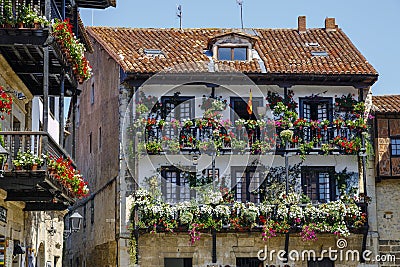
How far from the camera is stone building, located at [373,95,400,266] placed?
29.2 metres

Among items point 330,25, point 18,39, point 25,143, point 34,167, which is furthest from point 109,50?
point 34,167

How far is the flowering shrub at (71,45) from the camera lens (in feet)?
56.0

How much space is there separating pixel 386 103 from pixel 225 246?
762 cm

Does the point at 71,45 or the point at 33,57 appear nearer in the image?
the point at 71,45

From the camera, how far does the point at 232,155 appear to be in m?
29.3

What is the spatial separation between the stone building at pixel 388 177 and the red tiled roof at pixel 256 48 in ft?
5.56

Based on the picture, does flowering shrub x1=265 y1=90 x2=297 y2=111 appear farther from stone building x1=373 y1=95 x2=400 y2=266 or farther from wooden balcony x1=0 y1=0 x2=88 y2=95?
wooden balcony x1=0 y1=0 x2=88 y2=95

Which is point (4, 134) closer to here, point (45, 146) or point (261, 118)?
point (45, 146)

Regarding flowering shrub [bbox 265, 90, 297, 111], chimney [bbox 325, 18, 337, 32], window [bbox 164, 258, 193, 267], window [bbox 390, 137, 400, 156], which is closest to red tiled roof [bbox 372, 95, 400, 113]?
window [bbox 390, 137, 400, 156]

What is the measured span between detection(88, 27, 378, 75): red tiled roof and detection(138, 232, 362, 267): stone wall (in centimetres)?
560

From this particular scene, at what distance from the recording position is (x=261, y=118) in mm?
29328

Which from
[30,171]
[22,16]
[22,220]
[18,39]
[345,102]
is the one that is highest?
[345,102]

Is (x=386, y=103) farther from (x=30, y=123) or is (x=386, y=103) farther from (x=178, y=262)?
(x=30, y=123)

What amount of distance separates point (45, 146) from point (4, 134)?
0.81 metres
